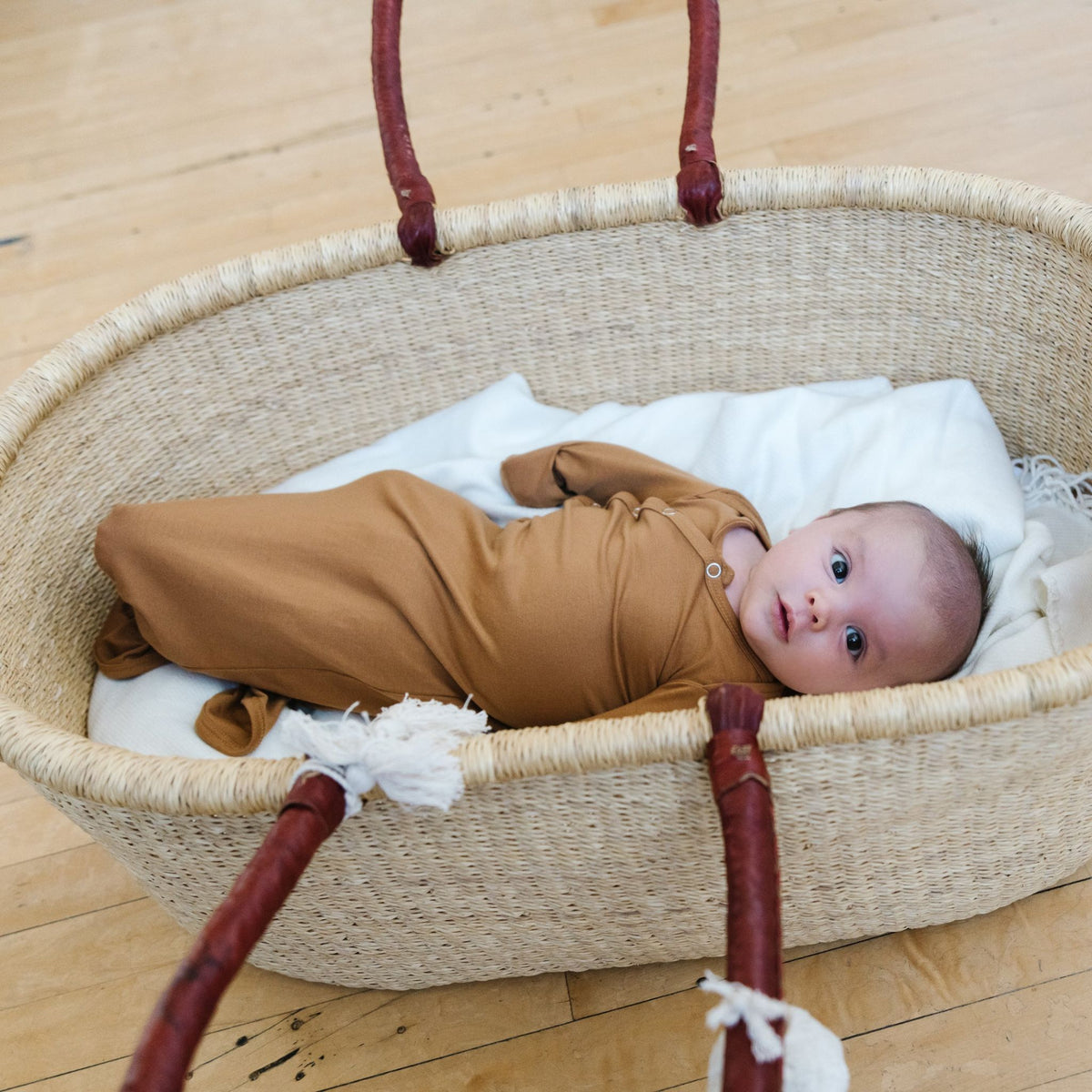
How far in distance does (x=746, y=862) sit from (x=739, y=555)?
0.44 metres

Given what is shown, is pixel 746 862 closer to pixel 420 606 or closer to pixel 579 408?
pixel 420 606

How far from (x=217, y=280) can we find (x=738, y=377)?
0.55m

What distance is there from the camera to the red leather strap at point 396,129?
988 mm

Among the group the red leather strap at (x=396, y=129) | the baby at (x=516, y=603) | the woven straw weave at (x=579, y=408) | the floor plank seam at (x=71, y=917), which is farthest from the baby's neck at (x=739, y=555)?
the floor plank seam at (x=71, y=917)

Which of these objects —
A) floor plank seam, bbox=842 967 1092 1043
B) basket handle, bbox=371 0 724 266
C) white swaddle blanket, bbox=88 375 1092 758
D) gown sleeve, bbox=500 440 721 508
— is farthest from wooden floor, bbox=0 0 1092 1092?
basket handle, bbox=371 0 724 266

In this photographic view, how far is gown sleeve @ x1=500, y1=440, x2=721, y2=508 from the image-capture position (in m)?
1.06

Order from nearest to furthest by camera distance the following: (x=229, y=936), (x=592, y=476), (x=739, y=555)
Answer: (x=229, y=936) < (x=739, y=555) < (x=592, y=476)

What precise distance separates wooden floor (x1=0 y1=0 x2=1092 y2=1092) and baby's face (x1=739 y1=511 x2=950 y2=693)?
0.23 metres

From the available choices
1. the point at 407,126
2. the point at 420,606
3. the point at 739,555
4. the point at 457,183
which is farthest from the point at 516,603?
the point at 457,183

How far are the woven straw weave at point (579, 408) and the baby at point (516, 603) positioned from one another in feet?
0.46

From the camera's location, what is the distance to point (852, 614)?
86cm

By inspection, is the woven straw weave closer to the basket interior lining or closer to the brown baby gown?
the basket interior lining

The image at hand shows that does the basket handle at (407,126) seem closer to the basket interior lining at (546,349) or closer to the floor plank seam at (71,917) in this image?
the basket interior lining at (546,349)

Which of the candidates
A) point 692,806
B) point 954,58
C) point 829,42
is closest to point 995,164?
point 954,58
